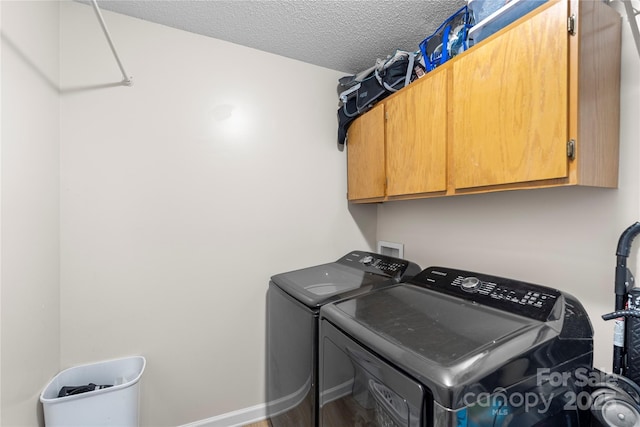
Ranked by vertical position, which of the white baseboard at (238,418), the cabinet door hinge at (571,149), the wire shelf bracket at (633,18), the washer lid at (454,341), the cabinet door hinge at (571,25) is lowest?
the white baseboard at (238,418)

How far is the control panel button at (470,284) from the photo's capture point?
1.20m

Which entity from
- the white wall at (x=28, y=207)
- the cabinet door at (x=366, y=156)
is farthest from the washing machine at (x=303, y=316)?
the white wall at (x=28, y=207)

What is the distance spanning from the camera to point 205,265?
5.84 ft

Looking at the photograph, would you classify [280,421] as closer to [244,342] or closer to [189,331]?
[244,342]

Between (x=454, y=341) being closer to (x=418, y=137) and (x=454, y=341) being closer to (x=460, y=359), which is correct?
(x=460, y=359)

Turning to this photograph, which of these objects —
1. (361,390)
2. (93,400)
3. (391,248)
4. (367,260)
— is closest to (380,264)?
(367,260)

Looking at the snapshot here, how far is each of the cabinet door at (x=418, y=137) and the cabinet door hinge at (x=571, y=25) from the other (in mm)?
462

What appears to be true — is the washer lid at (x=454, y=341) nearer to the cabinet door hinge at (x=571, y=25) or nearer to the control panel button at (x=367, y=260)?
the control panel button at (x=367, y=260)

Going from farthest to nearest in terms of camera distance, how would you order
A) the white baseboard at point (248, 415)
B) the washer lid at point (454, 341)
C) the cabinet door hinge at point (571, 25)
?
the white baseboard at point (248, 415)
the cabinet door hinge at point (571, 25)
the washer lid at point (454, 341)

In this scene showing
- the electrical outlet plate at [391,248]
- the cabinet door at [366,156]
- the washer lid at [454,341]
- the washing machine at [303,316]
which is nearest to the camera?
the washer lid at [454,341]

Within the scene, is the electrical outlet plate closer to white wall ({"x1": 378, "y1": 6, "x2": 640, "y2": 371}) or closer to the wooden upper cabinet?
white wall ({"x1": 378, "y1": 6, "x2": 640, "y2": 371})

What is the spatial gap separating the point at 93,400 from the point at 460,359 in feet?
5.47

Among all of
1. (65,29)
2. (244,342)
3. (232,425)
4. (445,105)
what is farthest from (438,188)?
(65,29)

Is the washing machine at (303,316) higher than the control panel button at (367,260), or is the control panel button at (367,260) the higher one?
the control panel button at (367,260)
